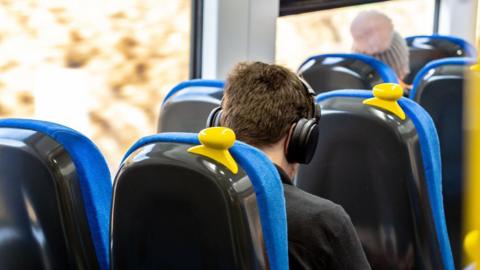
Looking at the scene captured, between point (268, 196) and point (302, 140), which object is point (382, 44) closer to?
point (302, 140)

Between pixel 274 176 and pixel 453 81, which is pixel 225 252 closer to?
pixel 274 176

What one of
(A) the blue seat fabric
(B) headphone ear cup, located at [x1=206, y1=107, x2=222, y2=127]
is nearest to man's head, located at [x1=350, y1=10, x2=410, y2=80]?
(B) headphone ear cup, located at [x1=206, y1=107, x2=222, y2=127]

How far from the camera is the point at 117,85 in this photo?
3391 mm

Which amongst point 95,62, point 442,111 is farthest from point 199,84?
point 95,62

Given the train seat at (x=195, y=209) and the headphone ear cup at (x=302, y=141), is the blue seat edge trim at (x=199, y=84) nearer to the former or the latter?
the headphone ear cup at (x=302, y=141)

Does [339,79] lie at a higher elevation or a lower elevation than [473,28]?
lower

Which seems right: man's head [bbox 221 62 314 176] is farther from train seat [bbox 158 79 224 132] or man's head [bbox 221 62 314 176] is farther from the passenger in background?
the passenger in background

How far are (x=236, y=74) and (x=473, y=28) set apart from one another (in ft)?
3.61

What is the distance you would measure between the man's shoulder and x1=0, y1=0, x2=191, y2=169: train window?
175cm

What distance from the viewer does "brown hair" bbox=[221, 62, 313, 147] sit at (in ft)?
5.11

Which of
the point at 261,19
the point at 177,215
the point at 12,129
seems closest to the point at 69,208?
the point at 12,129

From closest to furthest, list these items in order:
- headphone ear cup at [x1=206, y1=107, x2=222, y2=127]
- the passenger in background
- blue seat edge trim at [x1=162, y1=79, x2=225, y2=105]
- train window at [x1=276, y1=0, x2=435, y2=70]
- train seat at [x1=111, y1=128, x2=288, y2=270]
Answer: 1. train seat at [x1=111, y1=128, x2=288, y2=270]
2. headphone ear cup at [x1=206, y1=107, x2=222, y2=127]
3. blue seat edge trim at [x1=162, y1=79, x2=225, y2=105]
4. the passenger in background
5. train window at [x1=276, y1=0, x2=435, y2=70]

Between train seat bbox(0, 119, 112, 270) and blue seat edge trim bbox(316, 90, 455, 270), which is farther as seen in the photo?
blue seat edge trim bbox(316, 90, 455, 270)

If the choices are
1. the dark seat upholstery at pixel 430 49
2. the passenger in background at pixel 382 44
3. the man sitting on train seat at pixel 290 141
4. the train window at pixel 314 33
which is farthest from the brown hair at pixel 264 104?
the dark seat upholstery at pixel 430 49
